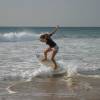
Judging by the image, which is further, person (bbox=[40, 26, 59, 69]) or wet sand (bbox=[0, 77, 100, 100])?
person (bbox=[40, 26, 59, 69])

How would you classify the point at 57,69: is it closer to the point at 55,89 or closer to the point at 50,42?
the point at 50,42

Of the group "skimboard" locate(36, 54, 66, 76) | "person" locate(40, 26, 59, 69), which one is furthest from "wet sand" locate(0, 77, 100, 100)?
"person" locate(40, 26, 59, 69)

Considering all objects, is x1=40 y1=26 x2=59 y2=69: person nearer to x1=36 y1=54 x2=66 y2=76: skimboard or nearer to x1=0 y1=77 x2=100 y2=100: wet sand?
x1=36 y1=54 x2=66 y2=76: skimboard

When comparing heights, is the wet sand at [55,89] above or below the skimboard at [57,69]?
below

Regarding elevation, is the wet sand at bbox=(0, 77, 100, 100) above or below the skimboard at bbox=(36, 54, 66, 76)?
below

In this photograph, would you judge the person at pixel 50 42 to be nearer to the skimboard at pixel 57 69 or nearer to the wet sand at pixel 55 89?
the skimboard at pixel 57 69

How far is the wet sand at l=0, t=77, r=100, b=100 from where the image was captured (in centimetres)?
860

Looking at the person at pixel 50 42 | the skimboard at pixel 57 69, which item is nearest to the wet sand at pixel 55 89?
the skimboard at pixel 57 69

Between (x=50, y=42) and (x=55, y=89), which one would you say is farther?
(x=50, y=42)

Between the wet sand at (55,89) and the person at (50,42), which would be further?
the person at (50,42)

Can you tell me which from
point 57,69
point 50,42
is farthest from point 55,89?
point 50,42

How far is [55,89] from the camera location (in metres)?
9.66

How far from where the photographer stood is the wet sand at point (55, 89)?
8.60 meters

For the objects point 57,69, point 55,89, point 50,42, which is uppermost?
point 50,42
